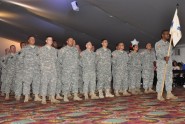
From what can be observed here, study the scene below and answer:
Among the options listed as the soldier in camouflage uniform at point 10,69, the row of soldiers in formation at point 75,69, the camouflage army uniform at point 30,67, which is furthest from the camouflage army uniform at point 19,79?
the soldier in camouflage uniform at point 10,69

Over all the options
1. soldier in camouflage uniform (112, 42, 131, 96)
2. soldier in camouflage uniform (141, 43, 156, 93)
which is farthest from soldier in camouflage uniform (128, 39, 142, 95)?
soldier in camouflage uniform (112, 42, 131, 96)

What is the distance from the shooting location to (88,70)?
6.46m

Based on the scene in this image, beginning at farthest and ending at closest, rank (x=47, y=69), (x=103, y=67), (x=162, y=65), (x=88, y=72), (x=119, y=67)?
(x=119, y=67) → (x=103, y=67) → (x=88, y=72) → (x=47, y=69) → (x=162, y=65)

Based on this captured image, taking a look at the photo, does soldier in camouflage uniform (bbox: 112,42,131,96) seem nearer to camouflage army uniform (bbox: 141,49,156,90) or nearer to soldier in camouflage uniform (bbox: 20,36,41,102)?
camouflage army uniform (bbox: 141,49,156,90)

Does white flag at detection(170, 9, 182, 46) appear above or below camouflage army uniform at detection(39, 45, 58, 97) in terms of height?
above

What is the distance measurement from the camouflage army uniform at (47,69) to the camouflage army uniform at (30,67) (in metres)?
0.36

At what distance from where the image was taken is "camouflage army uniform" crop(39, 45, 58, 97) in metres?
5.92

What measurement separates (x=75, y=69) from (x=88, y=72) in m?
0.32

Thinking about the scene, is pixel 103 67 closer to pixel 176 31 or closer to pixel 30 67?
pixel 30 67

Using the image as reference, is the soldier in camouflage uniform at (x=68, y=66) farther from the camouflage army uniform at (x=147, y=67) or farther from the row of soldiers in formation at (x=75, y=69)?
the camouflage army uniform at (x=147, y=67)

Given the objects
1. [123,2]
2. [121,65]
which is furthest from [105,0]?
[121,65]

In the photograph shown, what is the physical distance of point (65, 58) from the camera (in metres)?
6.23

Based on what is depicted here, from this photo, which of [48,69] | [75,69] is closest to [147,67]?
[75,69]

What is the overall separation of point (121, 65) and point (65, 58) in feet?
5.21
